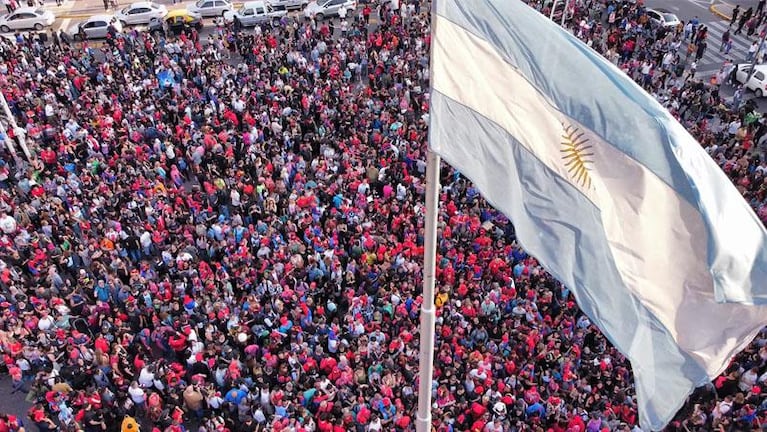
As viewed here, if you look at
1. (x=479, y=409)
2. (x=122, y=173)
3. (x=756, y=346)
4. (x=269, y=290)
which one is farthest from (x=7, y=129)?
(x=756, y=346)

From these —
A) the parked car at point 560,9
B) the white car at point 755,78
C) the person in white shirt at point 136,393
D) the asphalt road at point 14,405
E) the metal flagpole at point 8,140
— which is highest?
the parked car at point 560,9

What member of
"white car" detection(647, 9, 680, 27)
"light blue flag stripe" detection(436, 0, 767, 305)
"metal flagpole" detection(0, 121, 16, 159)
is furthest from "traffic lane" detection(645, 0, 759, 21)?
"light blue flag stripe" detection(436, 0, 767, 305)

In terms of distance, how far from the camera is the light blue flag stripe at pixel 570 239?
628 cm

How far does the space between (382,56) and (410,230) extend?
39.1 feet

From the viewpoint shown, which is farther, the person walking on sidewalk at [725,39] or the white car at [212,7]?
the white car at [212,7]

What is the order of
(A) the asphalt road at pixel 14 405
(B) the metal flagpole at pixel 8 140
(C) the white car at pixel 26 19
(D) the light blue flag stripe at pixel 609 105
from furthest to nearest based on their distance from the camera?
(C) the white car at pixel 26 19, (B) the metal flagpole at pixel 8 140, (A) the asphalt road at pixel 14 405, (D) the light blue flag stripe at pixel 609 105

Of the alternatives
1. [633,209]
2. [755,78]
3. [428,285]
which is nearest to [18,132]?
[428,285]

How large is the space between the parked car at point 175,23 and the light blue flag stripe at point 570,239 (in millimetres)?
28442

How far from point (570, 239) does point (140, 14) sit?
31.6m

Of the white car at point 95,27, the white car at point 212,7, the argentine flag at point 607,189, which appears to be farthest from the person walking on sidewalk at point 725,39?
the white car at point 95,27

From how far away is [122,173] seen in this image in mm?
20203

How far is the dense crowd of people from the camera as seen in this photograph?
46.0 ft

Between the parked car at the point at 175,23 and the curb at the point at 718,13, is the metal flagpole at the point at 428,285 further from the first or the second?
the curb at the point at 718,13

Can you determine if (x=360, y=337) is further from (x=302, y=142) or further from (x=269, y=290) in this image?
(x=302, y=142)
